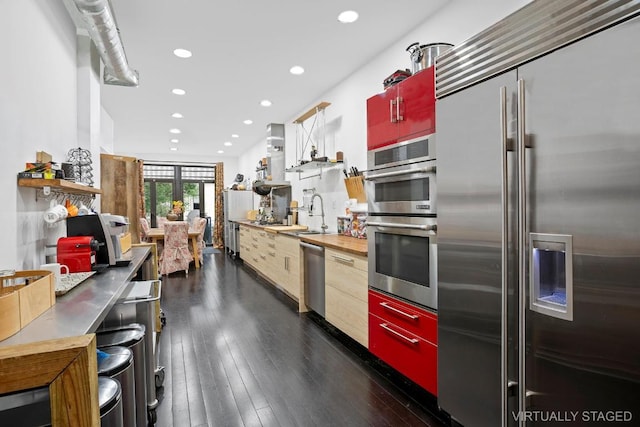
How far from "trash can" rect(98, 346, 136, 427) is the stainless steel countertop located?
250mm

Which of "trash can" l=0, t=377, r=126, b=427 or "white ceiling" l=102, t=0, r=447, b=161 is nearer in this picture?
"trash can" l=0, t=377, r=126, b=427

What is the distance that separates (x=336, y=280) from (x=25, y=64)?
8.60ft

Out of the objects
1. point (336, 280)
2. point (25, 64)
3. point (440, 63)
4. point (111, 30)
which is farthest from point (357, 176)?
point (25, 64)

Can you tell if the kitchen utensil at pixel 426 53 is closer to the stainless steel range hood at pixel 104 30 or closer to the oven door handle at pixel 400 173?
the oven door handle at pixel 400 173

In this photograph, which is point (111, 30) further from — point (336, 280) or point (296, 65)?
point (336, 280)

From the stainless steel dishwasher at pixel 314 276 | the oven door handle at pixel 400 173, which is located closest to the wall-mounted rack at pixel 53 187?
the oven door handle at pixel 400 173

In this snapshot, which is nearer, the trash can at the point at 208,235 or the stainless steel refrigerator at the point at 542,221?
the stainless steel refrigerator at the point at 542,221

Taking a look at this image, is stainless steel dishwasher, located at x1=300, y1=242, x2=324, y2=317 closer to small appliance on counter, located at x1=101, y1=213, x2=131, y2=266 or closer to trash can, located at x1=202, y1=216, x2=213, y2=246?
small appliance on counter, located at x1=101, y1=213, x2=131, y2=266

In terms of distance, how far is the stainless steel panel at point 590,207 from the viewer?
1032 millimetres

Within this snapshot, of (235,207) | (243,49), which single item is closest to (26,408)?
(243,49)

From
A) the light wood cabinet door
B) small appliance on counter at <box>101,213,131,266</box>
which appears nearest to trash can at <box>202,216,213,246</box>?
the light wood cabinet door

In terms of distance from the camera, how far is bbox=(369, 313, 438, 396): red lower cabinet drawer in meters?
1.93

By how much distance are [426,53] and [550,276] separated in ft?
5.14

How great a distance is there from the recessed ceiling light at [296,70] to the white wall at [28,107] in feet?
6.94
